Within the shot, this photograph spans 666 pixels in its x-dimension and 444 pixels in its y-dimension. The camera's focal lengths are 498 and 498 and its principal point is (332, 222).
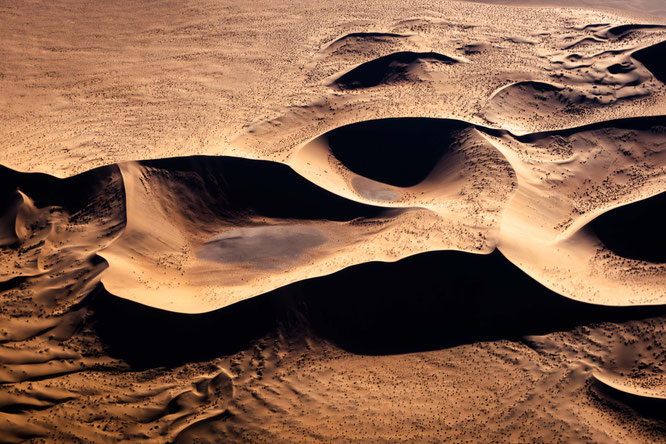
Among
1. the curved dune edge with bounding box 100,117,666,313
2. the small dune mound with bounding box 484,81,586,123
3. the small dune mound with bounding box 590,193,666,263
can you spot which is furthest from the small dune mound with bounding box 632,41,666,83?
the small dune mound with bounding box 590,193,666,263

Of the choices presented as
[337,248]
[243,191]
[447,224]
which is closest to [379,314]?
[337,248]

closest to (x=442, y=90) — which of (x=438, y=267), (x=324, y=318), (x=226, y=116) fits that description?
(x=226, y=116)

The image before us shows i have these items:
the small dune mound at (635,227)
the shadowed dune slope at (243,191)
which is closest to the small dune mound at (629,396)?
the small dune mound at (635,227)

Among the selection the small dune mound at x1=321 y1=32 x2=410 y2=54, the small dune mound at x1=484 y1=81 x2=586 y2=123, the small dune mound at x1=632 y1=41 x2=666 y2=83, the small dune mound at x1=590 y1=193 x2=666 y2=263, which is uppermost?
the small dune mound at x1=321 y1=32 x2=410 y2=54

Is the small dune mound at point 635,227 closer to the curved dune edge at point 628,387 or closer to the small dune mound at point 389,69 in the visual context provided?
the curved dune edge at point 628,387

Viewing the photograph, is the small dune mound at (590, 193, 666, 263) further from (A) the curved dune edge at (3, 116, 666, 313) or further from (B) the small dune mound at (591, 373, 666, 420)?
(B) the small dune mound at (591, 373, 666, 420)
